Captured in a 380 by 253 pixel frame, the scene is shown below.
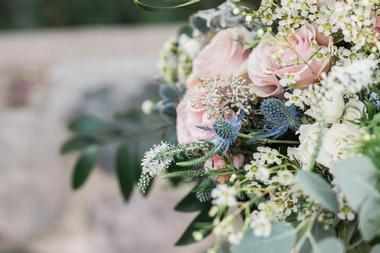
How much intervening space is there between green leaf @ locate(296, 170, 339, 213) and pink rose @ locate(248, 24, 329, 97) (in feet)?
0.43

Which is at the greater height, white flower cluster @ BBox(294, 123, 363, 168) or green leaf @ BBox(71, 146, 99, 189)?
white flower cluster @ BBox(294, 123, 363, 168)

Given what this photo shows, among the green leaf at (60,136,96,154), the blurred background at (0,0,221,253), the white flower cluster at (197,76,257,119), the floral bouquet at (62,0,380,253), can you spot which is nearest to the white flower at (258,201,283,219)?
the floral bouquet at (62,0,380,253)

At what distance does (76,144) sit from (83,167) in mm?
79

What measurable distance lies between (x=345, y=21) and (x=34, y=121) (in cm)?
161

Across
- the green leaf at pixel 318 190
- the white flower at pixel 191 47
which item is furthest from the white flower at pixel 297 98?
the white flower at pixel 191 47

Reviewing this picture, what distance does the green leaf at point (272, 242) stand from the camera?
1.65ft

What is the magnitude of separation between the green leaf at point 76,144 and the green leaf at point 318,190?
0.67 m

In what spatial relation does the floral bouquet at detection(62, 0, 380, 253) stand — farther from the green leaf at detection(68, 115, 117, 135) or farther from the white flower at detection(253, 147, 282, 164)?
the green leaf at detection(68, 115, 117, 135)

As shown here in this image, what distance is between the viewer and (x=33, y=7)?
2713mm

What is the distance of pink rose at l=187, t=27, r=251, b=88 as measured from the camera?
701 millimetres

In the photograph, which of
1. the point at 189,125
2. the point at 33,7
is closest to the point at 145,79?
the point at 33,7

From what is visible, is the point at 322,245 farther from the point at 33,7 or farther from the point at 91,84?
the point at 33,7

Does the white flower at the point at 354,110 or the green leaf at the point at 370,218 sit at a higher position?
the white flower at the point at 354,110

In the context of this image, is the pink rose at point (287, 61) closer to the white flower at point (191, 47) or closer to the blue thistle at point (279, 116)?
the blue thistle at point (279, 116)
